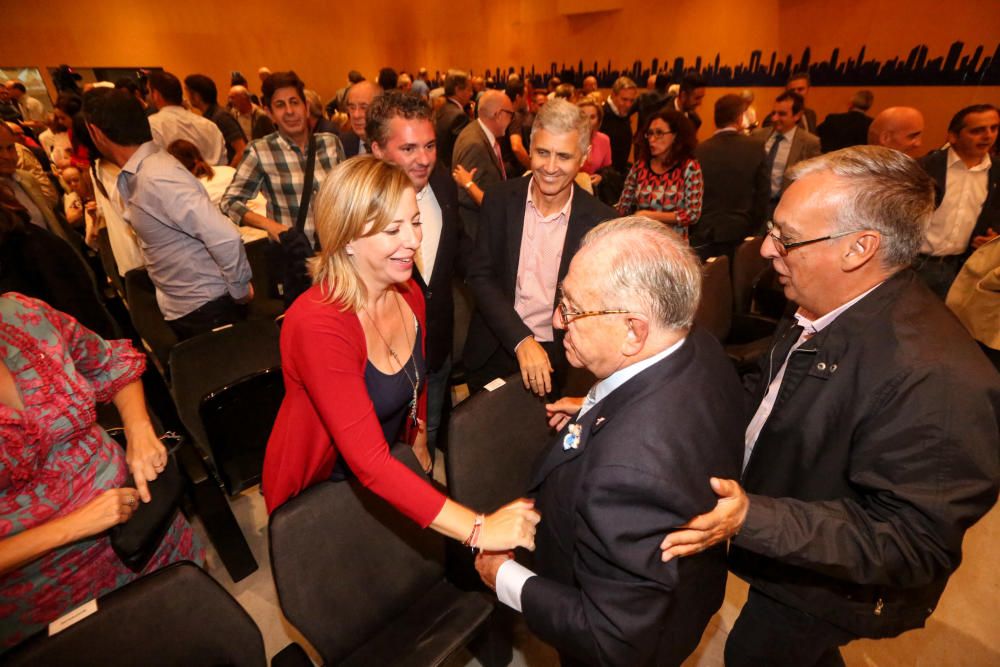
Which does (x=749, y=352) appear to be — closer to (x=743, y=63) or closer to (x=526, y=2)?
(x=743, y=63)

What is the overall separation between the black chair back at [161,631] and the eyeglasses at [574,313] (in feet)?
3.49

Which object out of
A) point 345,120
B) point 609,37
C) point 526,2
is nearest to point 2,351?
point 345,120

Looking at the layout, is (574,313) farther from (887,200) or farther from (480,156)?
(480,156)

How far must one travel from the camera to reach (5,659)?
33.6 inches

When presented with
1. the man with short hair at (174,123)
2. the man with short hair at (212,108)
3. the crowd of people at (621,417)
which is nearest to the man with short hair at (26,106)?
the man with short hair at (212,108)

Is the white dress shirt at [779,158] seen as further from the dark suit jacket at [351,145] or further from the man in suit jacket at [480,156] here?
the dark suit jacket at [351,145]

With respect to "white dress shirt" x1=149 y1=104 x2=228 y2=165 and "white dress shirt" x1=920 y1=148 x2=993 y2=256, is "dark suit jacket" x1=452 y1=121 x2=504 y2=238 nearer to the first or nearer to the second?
"white dress shirt" x1=149 y1=104 x2=228 y2=165

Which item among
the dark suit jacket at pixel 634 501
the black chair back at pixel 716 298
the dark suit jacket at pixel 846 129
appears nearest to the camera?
the dark suit jacket at pixel 634 501

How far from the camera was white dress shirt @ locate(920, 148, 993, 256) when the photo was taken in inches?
121

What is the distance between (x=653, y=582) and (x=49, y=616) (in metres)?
1.70

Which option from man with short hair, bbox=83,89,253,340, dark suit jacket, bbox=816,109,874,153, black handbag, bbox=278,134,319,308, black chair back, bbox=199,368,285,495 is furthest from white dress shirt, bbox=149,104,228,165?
dark suit jacket, bbox=816,109,874,153

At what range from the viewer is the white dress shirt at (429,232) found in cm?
221

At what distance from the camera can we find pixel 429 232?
2236mm

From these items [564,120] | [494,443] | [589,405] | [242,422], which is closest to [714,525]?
[589,405]
